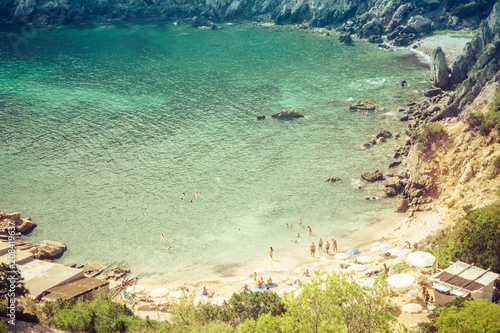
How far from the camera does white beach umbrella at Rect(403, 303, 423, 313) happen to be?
30.9m

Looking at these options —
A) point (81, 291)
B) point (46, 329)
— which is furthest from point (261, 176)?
point (46, 329)

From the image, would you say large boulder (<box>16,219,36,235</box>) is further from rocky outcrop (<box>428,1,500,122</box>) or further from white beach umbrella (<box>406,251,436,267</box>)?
rocky outcrop (<box>428,1,500,122</box>)

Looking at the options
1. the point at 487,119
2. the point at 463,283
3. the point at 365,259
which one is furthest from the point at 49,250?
the point at 487,119

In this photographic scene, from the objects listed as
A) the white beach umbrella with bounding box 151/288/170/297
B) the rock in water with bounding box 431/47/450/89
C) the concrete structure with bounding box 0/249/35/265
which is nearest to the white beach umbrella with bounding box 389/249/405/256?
the white beach umbrella with bounding box 151/288/170/297

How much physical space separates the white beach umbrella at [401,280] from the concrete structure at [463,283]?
7.44 feet

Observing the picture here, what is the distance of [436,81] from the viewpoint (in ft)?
299

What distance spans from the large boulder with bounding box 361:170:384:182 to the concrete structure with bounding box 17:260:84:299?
39.1 meters

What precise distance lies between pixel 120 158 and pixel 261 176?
24.0 meters

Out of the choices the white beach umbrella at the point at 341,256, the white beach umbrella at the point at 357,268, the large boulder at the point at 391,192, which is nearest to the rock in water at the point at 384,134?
the large boulder at the point at 391,192

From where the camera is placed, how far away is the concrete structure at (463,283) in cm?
2939

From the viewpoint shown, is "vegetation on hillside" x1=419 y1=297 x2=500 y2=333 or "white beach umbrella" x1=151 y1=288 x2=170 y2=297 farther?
"white beach umbrella" x1=151 y1=288 x2=170 y2=297

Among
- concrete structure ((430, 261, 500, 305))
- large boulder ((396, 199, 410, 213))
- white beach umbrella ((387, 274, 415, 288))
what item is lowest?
large boulder ((396, 199, 410, 213))

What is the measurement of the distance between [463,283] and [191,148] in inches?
1976

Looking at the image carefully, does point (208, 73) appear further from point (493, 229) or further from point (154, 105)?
point (493, 229)
